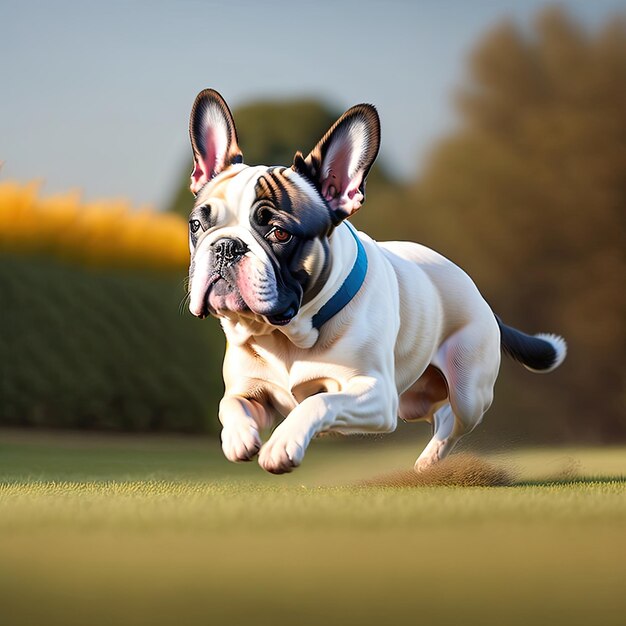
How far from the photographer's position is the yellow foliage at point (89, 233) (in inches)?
275

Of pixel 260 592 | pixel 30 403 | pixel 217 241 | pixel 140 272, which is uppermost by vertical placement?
pixel 217 241

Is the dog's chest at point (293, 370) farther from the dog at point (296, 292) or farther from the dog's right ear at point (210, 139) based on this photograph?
the dog's right ear at point (210, 139)

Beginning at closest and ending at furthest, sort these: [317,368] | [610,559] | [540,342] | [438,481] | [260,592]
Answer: [260,592]
[610,559]
[317,368]
[438,481]
[540,342]

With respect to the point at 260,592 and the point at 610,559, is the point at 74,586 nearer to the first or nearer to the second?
the point at 260,592

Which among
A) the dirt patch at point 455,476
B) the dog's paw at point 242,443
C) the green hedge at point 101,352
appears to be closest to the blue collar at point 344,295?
the dog's paw at point 242,443

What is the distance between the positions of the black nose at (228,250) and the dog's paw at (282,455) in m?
0.63

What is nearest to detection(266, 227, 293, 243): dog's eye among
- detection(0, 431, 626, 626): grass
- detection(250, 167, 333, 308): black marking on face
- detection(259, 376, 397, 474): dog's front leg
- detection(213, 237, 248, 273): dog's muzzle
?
detection(250, 167, 333, 308): black marking on face

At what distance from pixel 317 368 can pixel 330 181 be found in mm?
693

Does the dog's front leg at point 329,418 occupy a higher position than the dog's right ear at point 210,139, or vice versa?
the dog's right ear at point 210,139

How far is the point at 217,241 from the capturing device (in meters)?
3.27

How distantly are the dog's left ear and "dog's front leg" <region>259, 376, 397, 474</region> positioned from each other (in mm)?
649

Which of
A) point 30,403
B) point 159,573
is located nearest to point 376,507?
Answer: point 159,573

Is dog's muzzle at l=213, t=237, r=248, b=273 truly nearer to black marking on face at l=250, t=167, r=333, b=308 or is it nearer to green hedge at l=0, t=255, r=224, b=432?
black marking on face at l=250, t=167, r=333, b=308

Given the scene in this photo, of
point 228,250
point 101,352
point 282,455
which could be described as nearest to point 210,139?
point 228,250
